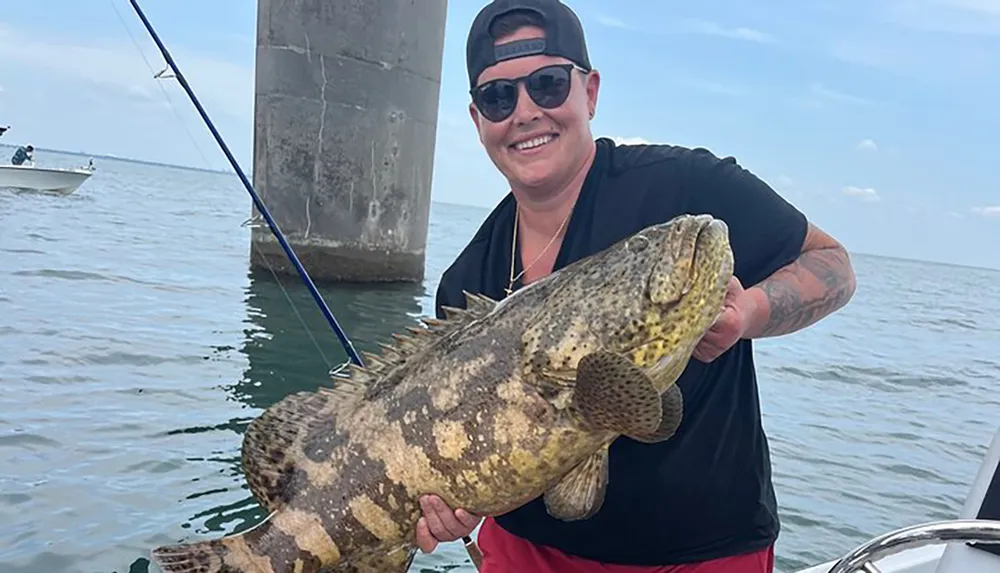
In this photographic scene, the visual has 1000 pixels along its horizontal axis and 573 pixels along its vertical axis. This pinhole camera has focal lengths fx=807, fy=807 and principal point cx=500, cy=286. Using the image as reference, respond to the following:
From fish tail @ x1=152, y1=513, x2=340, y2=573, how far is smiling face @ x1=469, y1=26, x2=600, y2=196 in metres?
1.36

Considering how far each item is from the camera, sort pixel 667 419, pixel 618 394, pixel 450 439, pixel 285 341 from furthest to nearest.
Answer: pixel 285 341 < pixel 450 439 < pixel 667 419 < pixel 618 394

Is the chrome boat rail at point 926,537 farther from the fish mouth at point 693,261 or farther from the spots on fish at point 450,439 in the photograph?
the spots on fish at point 450,439

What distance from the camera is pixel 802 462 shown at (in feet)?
31.7

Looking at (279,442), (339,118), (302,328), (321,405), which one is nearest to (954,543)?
(321,405)

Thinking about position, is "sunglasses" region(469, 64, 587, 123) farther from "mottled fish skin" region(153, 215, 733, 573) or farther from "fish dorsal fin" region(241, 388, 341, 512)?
"fish dorsal fin" region(241, 388, 341, 512)

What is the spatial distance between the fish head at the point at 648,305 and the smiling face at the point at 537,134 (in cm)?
46

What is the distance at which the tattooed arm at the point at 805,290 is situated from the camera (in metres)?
2.50

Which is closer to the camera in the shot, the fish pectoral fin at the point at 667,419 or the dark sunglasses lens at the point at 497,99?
the fish pectoral fin at the point at 667,419

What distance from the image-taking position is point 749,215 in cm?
262

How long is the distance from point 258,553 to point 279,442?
36 centimetres

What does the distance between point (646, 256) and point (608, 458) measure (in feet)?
2.32

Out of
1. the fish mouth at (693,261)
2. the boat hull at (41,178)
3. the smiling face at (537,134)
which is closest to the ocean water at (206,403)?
the smiling face at (537,134)

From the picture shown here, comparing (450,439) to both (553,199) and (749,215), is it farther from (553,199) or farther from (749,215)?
(749,215)

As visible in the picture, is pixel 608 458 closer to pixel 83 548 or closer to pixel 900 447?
pixel 83 548
